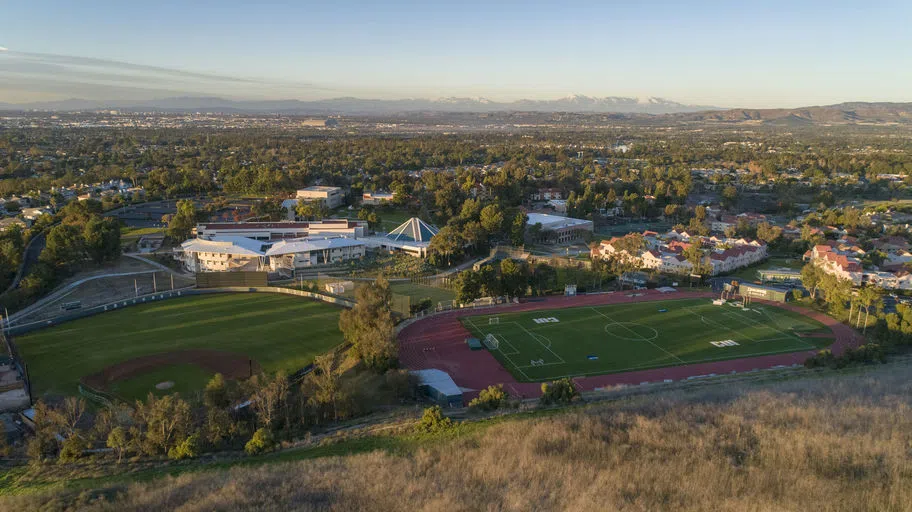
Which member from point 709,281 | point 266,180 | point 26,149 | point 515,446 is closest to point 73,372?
point 515,446

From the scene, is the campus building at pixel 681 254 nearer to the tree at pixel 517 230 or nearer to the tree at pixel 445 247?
the tree at pixel 517 230

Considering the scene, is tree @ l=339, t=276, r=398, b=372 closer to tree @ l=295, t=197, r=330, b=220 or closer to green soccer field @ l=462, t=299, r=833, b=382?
green soccer field @ l=462, t=299, r=833, b=382

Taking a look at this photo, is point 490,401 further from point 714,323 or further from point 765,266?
point 765,266

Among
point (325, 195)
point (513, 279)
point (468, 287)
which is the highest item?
point (325, 195)

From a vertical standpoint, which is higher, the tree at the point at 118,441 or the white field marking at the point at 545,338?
the tree at the point at 118,441

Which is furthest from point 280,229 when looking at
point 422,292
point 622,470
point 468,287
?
point 622,470

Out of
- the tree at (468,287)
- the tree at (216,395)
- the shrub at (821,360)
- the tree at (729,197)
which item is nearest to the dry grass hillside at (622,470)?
the tree at (216,395)

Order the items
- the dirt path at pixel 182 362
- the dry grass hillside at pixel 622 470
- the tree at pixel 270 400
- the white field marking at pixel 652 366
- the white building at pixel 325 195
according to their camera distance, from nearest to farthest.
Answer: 1. the dry grass hillside at pixel 622 470
2. the tree at pixel 270 400
3. the dirt path at pixel 182 362
4. the white field marking at pixel 652 366
5. the white building at pixel 325 195

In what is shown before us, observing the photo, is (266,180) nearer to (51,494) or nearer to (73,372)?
(73,372)
